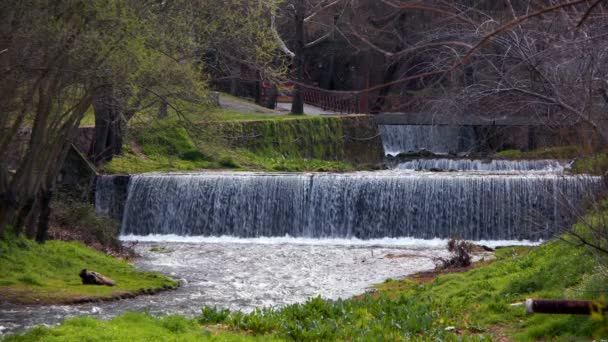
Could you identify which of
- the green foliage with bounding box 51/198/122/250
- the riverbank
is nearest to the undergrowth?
the green foliage with bounding box 51/198/122/250

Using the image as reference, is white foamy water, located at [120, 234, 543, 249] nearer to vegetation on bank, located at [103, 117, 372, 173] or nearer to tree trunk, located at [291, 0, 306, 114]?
vegetation on bank, located at [103, 117, 372, 173]

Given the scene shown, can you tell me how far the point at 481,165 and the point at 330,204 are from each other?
755 cm

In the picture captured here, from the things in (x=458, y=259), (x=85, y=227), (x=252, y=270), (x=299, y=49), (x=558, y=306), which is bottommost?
(x=252, y=270)

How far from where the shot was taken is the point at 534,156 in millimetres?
30656

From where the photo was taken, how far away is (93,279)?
15750mm

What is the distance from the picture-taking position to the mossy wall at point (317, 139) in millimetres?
32062

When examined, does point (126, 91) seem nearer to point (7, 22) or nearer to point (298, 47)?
point (7, 22)

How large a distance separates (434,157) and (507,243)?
11.9 m

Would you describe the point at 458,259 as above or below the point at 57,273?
above

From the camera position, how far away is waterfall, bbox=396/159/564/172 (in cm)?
2889

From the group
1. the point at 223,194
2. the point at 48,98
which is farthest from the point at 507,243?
the point at 48,98

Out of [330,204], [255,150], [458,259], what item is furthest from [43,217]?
[255,150]

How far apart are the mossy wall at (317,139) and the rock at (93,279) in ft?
51.1

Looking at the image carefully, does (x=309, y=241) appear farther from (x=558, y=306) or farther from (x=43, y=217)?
(x=558, y=306)
